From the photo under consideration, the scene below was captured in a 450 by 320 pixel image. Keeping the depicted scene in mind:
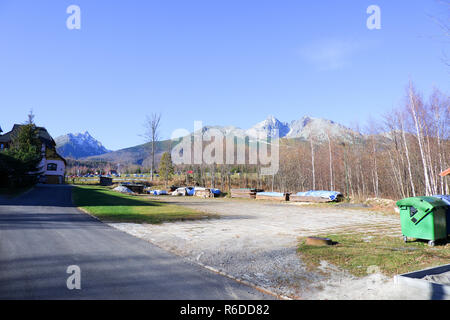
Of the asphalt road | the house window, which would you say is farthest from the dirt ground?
the house window

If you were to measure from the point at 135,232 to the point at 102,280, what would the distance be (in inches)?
193

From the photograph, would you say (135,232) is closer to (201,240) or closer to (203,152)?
(201,240)

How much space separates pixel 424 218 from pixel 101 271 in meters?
7.51

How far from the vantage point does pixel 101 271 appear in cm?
500

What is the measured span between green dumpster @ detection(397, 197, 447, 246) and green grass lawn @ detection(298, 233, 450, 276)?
28 centimetres

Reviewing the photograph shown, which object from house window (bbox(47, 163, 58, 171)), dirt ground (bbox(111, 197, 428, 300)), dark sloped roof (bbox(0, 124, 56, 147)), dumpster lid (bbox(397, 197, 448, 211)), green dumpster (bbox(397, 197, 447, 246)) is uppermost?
dark sloped roof (bbox(0, 124, 56, 147))

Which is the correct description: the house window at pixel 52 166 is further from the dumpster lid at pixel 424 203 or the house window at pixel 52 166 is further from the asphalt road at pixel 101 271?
the dumpster lid at pixel 424 203

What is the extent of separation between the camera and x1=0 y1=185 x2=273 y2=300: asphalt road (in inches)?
159

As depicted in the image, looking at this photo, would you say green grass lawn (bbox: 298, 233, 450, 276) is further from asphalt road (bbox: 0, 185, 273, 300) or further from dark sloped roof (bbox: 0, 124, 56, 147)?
dark sloped roof (bbox: 0, 124, 56, 147)

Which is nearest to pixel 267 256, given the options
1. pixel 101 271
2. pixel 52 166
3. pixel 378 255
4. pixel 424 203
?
pixel 378 255

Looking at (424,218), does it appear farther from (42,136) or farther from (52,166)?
(42,136)

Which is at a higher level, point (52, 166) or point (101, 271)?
point (52, 166)

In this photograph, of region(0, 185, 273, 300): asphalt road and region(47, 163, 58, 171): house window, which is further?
region(47, 163, 58, 171): house window
